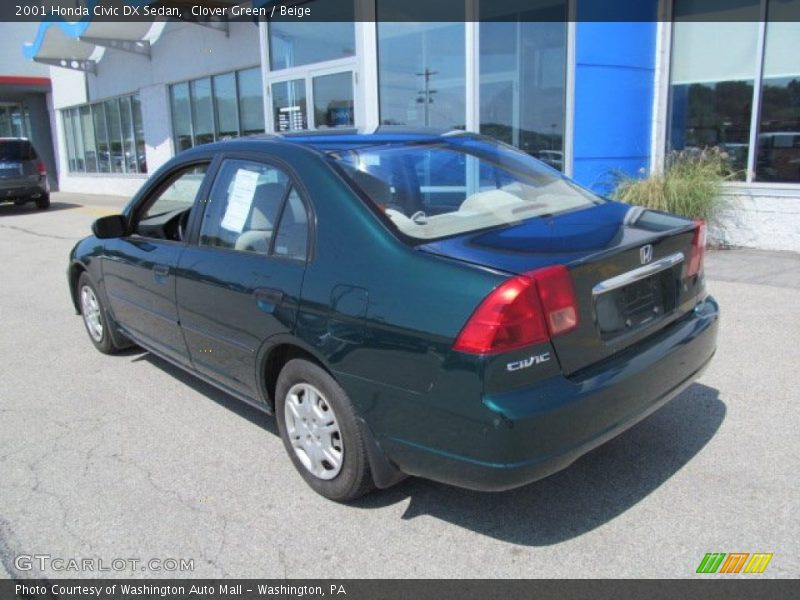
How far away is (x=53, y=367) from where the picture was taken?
17.2 feet

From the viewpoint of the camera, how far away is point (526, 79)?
9305 millimetres

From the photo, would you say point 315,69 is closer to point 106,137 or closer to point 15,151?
point 15,151

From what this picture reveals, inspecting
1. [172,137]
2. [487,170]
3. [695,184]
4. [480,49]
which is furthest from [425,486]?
[172,137]

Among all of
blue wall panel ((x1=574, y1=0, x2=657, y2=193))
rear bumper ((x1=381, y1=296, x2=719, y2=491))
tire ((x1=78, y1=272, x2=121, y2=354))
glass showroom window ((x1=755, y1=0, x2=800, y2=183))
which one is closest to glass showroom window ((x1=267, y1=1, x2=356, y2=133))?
blue wall panel ((x1=574, y1=0, x2=657, y2=193))

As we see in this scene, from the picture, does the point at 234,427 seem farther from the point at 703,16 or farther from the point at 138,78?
the point at 138,78

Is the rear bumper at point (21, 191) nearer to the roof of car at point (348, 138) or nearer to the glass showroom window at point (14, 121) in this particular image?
the glass showroom window at point (14, 121)

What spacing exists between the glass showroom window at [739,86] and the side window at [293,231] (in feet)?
24.0

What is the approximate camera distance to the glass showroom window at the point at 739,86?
8.31m

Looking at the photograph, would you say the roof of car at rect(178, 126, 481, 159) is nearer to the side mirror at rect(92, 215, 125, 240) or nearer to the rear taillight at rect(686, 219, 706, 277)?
the side mirror at rect(92, 215, 125, 240)

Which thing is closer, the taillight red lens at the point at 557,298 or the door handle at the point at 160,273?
the taillight red lens at the point at 557,298

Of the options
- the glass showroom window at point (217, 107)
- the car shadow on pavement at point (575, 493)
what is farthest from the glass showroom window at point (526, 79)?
the glass showroom window at point (217, 107)

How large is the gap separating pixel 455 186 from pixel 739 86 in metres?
7.05

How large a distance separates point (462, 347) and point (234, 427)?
2.06 metres

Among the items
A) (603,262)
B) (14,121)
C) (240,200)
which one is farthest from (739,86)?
(14,121)
